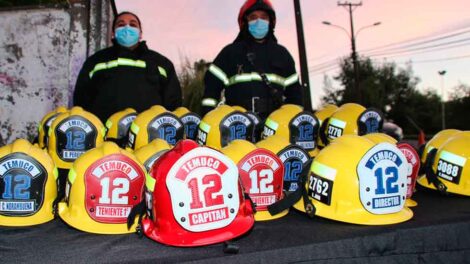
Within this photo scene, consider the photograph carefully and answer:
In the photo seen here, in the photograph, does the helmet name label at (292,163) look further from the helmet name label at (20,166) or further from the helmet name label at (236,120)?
the helmet name label at (20,166)

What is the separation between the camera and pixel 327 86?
174 ft

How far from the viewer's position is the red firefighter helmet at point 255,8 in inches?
175

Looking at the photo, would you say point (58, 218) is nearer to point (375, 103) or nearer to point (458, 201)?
point (458, 201)

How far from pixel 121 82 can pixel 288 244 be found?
9.27ft

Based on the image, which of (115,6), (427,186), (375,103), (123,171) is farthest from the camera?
(375,103)

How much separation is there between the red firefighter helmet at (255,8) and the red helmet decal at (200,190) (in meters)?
2.81

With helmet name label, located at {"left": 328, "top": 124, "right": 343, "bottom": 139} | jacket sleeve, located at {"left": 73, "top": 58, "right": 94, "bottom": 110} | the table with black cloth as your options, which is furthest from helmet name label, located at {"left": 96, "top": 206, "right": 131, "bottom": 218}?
jacket sleeve, located at {"left": 73, "top": 58, "right": 94, "bottom": 110}

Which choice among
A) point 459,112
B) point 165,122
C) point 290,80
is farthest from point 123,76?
point 459,112

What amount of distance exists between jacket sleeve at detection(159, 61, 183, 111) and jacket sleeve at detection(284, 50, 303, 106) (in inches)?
46.5

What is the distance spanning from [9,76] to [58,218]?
3.52m

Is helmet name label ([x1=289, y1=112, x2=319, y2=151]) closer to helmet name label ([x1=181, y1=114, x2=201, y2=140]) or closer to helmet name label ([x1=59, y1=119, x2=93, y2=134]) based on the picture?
helmet name label ([x1=181, y1=114, x2=201, y2=140])

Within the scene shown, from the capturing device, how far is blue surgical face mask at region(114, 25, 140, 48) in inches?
162

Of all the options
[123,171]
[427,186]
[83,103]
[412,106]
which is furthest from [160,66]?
[412,106]

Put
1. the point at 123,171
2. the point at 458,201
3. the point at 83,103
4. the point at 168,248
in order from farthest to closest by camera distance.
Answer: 1. the point at 83,103
2. the point at 458,201
3. the point at 123,171
4. the point at 168,248
